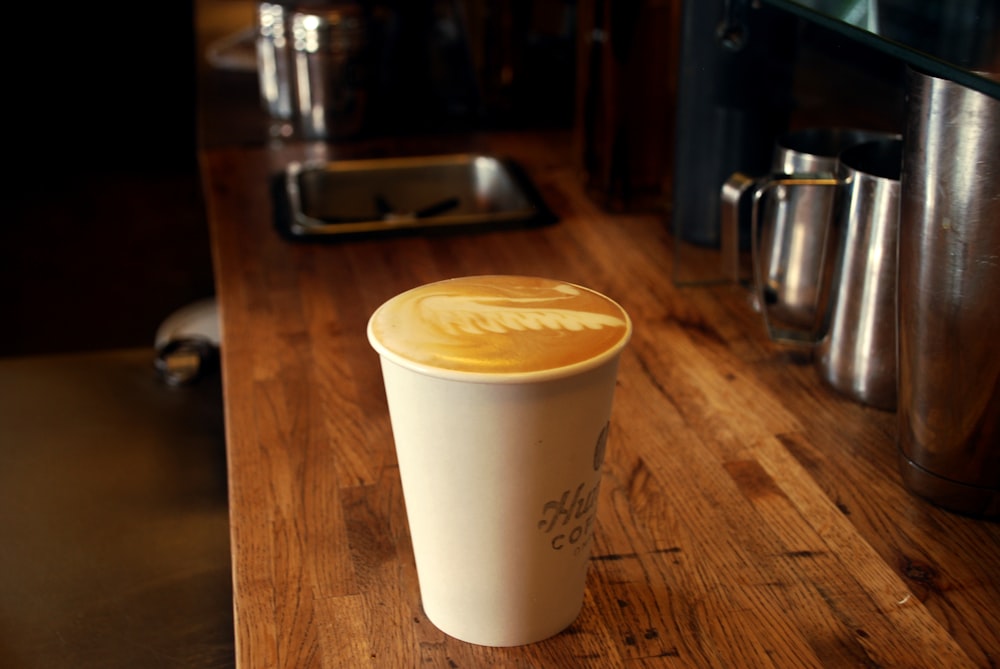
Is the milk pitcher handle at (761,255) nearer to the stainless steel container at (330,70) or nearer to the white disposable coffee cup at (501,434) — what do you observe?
the white disposable coffee cup at (501,434)

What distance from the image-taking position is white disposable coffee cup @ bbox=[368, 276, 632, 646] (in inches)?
23.4

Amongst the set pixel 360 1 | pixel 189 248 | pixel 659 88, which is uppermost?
pixel 360 1

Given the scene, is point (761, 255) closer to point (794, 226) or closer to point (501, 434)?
point (794, 226)

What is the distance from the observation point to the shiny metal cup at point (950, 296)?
2.37 feet

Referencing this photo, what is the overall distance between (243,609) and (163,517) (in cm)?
40

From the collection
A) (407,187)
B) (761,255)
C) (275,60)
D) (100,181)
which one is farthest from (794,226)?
(100,181)

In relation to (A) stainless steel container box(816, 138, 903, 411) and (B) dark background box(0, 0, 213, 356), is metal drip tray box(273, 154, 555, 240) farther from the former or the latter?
(A) stainless steel container box(816, 138, 903, 411)

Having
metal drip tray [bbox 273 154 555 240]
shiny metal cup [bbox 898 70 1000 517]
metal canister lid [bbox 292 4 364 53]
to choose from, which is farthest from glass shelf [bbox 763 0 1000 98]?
metal canister lid [bbox 292 4 364 53]

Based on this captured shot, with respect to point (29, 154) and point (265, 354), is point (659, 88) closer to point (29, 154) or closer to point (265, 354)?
point (265, 354)

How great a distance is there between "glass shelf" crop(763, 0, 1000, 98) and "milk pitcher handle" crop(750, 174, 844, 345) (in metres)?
0.15

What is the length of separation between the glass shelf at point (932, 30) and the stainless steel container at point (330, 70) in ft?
3.41

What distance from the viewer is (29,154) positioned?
3619mm

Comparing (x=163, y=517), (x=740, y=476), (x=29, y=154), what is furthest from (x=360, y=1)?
(x=29, y=154)

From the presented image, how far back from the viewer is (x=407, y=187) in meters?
1.79
